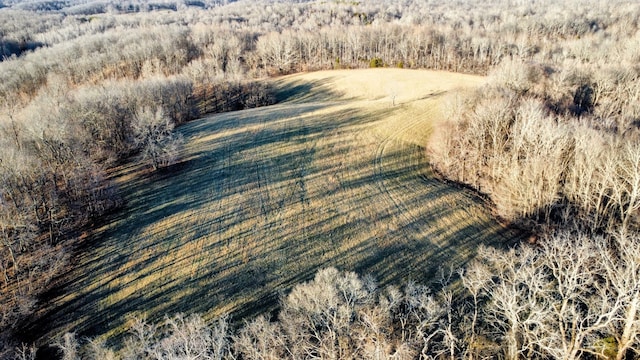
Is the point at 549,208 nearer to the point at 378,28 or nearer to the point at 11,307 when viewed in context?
the point at 11,307

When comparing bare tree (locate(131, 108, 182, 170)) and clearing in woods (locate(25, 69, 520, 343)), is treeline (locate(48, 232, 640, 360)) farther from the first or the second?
bare tree (locate(131, 108, 182, 170))

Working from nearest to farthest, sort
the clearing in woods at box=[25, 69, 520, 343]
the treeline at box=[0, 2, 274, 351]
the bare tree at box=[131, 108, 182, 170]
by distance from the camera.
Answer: the clearing in woods at box=[25, 69, 520, 343] → the treeline at box=[0, 2, 274, 351] → the bare tree at box=[131, 108, 182, 170]

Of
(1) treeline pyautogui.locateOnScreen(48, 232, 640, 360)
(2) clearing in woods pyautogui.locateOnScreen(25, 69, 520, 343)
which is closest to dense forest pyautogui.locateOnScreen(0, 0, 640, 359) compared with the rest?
(1) treeline pyautogui.locateOnScreen(48, 232, 640, 360)

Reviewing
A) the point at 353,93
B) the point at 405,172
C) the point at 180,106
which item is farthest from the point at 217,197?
the point at 353,93

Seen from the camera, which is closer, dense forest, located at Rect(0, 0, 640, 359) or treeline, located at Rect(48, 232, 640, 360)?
treeline, located at Rect(48, 232, 640, 360)

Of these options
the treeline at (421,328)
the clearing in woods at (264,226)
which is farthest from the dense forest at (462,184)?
the clearing in woods at (264,226)

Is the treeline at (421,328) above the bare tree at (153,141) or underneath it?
underneath

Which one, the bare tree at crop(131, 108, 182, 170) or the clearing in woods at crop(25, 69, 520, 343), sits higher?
the bare tree at crop(131, 108, 182, 170)

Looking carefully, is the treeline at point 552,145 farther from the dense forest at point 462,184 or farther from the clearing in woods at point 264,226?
the clearing in woods at point 264,226
